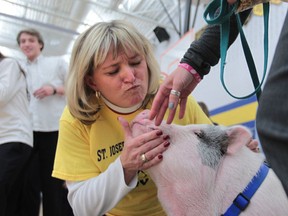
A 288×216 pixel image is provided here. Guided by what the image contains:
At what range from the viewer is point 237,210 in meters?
0.78

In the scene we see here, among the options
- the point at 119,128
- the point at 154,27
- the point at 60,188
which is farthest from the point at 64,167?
the point at 154,27

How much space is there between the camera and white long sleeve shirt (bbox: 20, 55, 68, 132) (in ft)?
6.61

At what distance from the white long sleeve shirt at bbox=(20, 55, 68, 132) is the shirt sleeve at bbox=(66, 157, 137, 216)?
1011 millimetres

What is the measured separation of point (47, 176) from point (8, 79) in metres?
0.62

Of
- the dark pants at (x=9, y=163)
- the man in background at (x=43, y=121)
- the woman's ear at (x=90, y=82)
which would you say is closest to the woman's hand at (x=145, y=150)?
the woman's ear at (x=90, y=82)

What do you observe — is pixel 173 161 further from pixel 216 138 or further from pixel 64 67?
pixel 64 67

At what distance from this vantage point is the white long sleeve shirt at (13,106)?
1.67 meters

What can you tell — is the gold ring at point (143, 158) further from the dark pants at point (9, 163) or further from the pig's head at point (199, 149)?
the dark pants at point (9, 163)

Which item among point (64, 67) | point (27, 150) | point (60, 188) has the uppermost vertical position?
point (64, 67)

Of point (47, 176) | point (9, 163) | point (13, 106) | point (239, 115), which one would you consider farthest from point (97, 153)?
point (239, 115)

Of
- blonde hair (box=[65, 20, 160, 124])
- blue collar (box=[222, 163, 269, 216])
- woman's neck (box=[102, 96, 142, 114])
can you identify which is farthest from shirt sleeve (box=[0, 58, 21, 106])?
blue collar (box=[222, 163, 269, 216])

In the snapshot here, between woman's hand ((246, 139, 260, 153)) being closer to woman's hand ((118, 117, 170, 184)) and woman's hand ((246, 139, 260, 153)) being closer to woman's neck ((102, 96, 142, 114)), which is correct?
woman's hand ((118, 117, 170, 184))

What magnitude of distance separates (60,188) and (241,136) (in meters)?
1.40

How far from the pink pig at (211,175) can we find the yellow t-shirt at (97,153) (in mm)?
264
